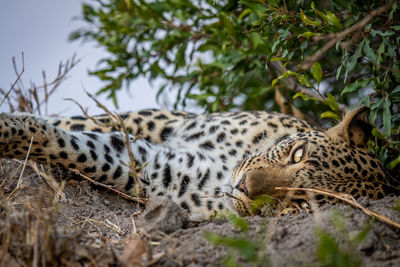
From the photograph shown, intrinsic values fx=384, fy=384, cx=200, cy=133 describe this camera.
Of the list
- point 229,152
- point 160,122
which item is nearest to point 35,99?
point 160,122

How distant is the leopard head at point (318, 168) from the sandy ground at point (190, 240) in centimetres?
29

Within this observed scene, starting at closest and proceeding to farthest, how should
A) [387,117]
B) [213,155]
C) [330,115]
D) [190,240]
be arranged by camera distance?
[190,240], [387,117], [330,115], [213,155]

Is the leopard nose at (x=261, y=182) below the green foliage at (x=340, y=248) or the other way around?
below

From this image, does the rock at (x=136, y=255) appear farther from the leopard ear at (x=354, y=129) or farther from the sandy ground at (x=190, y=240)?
the leopard ear at (x=354, y=129)

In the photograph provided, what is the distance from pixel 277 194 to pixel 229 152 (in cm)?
114

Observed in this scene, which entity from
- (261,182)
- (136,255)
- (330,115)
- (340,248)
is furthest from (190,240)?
(330,115)

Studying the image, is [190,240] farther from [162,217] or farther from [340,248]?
[340,248]

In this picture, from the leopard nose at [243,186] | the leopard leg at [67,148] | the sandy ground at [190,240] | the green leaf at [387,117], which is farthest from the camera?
the leopard leg at [67,148]

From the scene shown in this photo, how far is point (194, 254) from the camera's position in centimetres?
166

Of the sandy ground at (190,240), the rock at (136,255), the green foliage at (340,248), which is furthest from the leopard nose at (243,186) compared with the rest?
the rock at (136,255)

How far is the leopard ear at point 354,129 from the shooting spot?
284cm

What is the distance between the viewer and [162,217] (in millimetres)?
1959

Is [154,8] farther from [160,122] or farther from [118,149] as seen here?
[118,149]

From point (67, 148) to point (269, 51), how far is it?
1849mm
